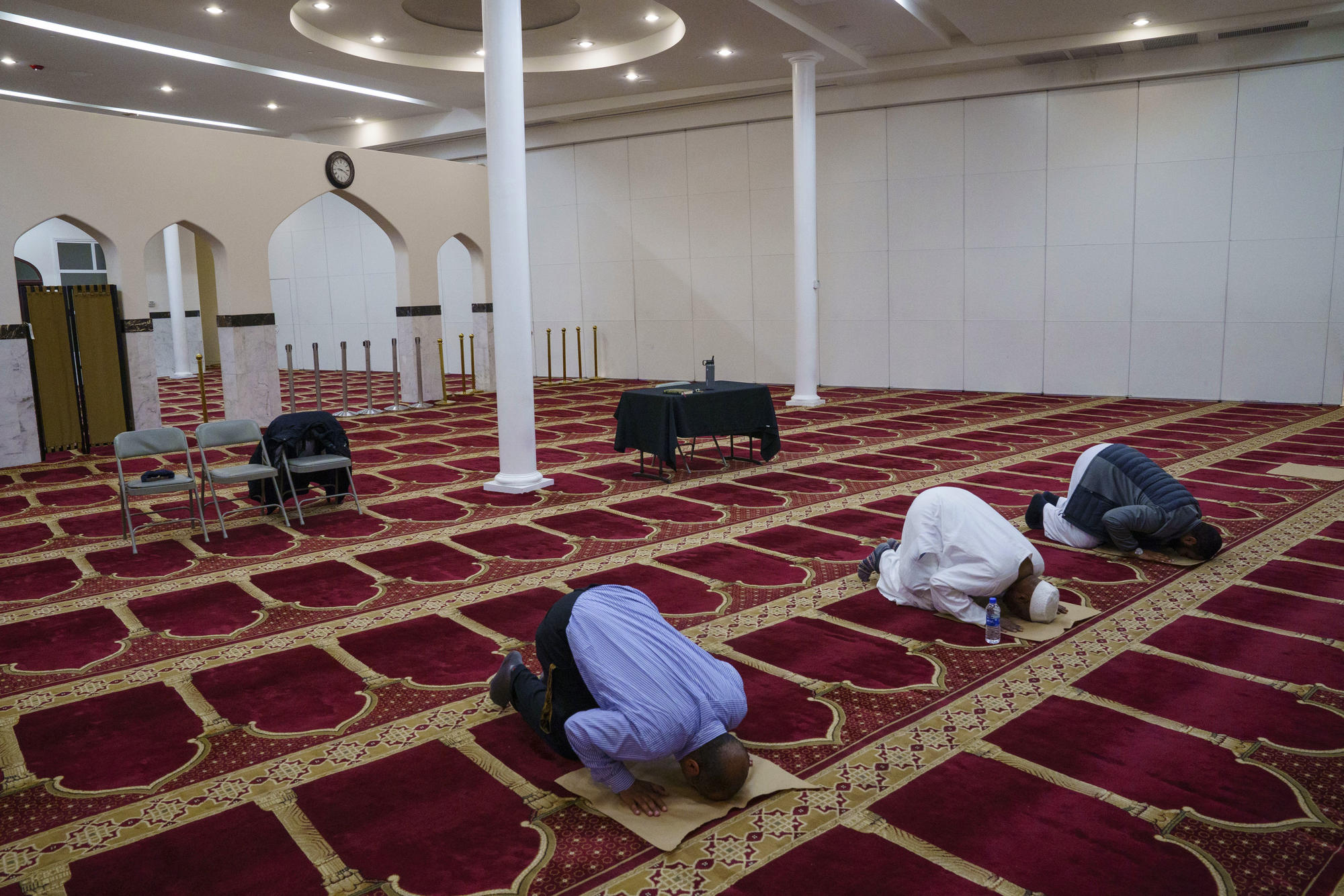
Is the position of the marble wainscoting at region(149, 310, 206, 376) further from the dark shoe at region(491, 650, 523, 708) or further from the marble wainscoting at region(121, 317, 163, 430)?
the dark shoe at region(491, 650, 523, 708)

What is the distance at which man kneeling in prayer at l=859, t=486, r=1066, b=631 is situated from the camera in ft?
11.6

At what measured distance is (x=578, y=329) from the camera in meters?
13.8

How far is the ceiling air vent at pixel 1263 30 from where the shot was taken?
893 cm

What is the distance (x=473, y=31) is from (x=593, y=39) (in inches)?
49.8

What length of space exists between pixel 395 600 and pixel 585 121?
34.2ft

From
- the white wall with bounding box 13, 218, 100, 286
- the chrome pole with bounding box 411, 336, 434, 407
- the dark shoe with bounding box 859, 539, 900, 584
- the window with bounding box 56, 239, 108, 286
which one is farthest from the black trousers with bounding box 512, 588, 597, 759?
the window with bounding box 56, 239, 108, 286

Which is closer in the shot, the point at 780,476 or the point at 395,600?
the point at 395,600

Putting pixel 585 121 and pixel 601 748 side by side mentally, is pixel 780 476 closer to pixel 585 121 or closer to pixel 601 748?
pixel 601 748

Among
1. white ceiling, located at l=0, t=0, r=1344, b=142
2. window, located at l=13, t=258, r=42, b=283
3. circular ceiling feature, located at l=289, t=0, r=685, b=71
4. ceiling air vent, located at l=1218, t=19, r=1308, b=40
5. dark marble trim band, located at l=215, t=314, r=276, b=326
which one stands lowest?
dark marble trim band, located at l=215, t=314, r=276, b=326

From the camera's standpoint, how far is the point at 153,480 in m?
5.34

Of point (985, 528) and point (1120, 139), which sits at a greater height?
point (1120, 139)

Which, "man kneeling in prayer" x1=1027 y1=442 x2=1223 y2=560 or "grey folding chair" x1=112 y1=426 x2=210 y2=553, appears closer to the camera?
"man kneeling in prayer" x1=1027 y1=442 x2=1223 y2=560

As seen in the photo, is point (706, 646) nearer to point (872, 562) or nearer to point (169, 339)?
point (872, 562)

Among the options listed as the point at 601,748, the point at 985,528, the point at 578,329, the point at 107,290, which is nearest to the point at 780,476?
the point at 985,528
